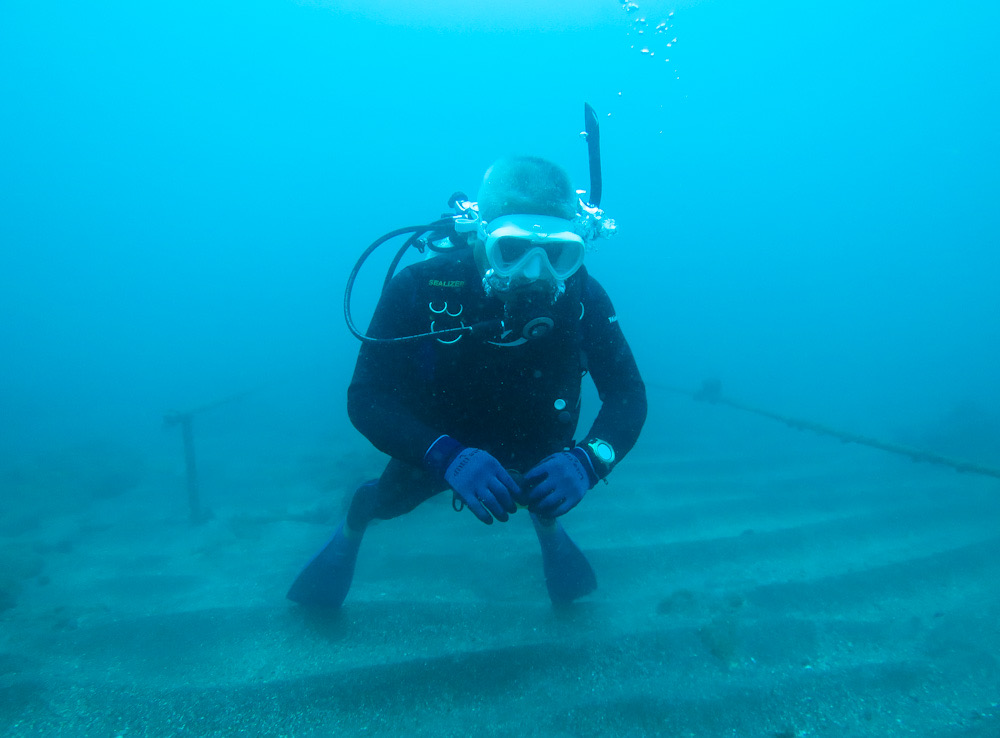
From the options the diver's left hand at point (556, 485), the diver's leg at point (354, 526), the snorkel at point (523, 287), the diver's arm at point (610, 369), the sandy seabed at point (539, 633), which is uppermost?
the snorkel at point (523, 287)

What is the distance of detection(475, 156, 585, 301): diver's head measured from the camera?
7.73 ft

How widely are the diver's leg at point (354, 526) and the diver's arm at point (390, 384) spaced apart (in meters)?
0.78

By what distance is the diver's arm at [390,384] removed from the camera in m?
2.36

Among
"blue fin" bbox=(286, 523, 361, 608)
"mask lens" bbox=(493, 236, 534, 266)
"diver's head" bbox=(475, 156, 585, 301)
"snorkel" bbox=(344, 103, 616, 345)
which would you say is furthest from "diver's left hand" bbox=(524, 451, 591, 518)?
"blue fin" bbox=(286, 523, 361, 608)

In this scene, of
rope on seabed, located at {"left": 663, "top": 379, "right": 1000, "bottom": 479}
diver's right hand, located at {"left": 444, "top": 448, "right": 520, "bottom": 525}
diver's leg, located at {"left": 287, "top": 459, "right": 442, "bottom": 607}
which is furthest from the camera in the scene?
rope on seabed, located at {"left": 663, "top": 379, "right": 1000, "bottom": 479}

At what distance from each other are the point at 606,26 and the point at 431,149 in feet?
193

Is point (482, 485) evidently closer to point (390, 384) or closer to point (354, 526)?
point (390, 384)

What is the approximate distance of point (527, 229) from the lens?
94.6 inches

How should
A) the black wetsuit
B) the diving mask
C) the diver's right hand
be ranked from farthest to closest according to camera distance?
the black wetsuit → the diving mask → the diver's right hand

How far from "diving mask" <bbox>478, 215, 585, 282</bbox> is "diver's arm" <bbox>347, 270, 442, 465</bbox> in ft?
1.76

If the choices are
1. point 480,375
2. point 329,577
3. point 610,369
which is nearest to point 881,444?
point 610,369

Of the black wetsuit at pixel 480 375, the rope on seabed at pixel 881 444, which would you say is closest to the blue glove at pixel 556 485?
the black wetsuit at pixel 480 375

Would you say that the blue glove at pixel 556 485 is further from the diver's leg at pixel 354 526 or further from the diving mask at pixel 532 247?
the diver's leg at pixel 354 526

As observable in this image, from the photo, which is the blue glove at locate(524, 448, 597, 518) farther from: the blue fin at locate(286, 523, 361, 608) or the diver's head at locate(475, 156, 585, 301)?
the blue fin at locate(286, 523, 361, 608)
